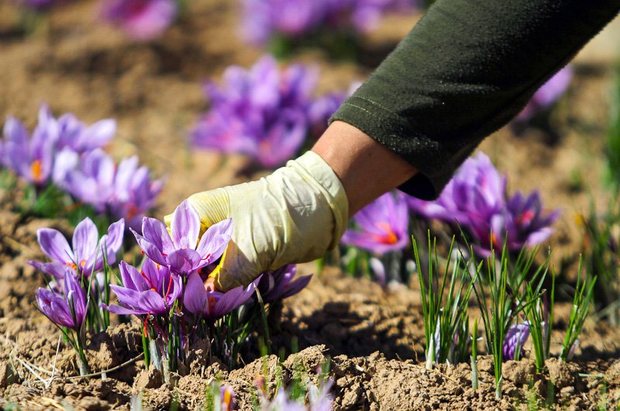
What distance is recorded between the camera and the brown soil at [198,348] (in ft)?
5.07

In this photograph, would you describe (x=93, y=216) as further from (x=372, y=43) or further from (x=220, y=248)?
(x=372, y=43)

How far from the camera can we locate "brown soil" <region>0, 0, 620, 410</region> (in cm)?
155

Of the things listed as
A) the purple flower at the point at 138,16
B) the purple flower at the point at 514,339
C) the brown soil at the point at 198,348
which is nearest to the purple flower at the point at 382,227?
the brown soil at the point at 198,348

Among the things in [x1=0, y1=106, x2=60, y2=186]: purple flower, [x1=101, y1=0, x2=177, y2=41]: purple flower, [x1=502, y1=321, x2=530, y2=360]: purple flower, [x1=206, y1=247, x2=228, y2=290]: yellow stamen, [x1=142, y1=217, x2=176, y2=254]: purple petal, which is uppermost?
[x1=101, y1=0, x2=177, y2=41]: purple flower

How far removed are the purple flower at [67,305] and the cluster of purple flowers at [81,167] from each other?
554mm

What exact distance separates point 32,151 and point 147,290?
38.6 inches

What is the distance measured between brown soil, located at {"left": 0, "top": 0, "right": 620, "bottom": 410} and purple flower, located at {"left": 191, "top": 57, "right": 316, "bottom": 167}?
0.20 m

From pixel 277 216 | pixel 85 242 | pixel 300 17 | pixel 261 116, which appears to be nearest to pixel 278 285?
pixel 277 216

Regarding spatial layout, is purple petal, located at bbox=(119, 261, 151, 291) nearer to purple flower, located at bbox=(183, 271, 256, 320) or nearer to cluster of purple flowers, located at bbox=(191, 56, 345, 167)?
purple flower, located at bbox=(183, 271, 256, 320)

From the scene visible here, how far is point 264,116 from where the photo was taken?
290 cm

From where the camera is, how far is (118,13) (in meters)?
4.00

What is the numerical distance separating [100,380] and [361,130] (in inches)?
27.4

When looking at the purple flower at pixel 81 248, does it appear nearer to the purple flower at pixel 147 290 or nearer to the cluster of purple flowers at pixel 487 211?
the purple flower at pixel 147 290

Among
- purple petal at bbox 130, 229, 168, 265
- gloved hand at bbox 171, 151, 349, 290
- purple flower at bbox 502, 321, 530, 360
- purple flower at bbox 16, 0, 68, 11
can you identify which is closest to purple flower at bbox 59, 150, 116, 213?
gloved hand at bbox 171, 151, 349, 290
